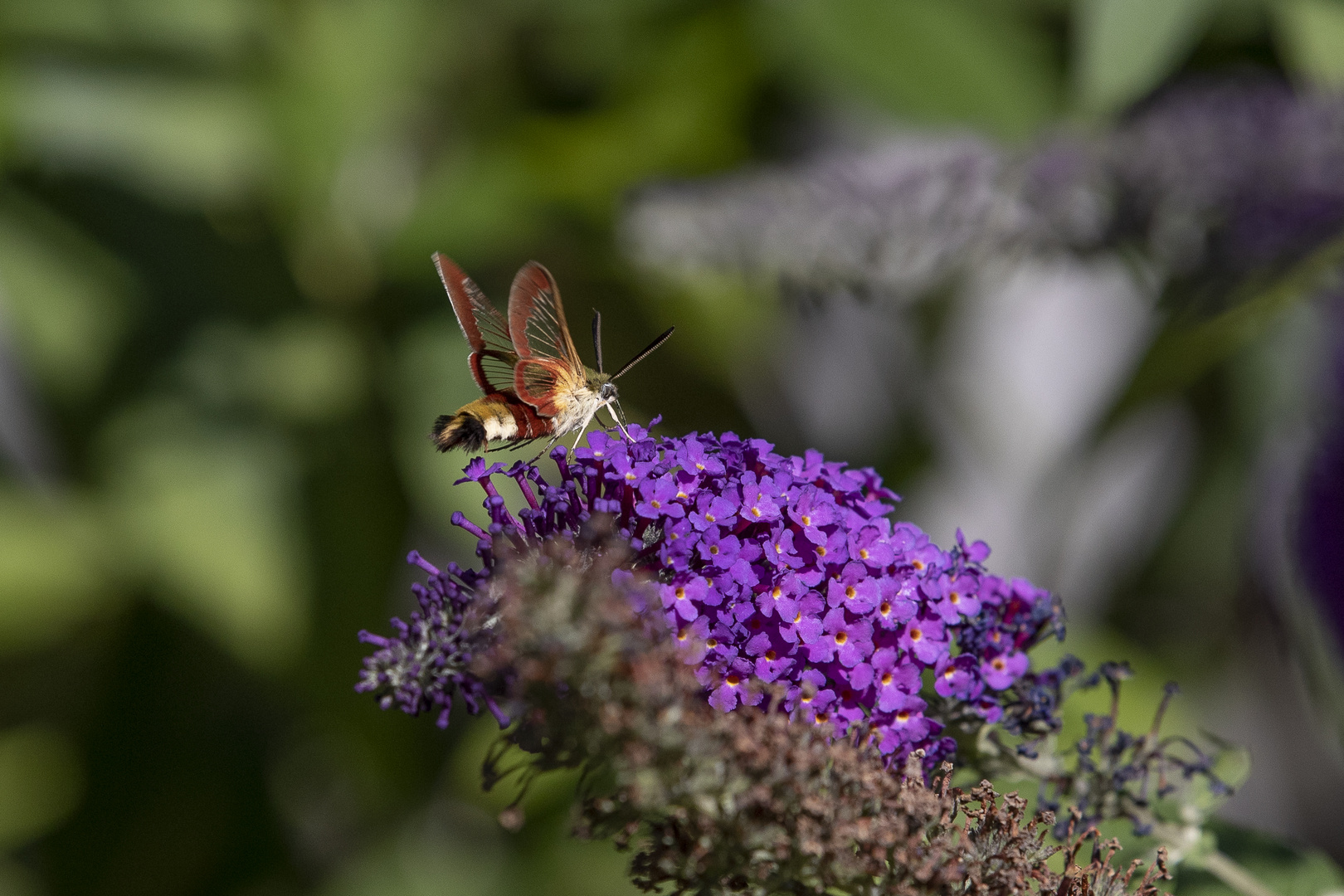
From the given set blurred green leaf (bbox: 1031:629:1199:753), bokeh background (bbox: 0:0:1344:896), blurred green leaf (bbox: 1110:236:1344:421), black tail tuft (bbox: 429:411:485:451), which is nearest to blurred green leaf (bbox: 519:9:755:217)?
bokeh background (bbox: 0:0:1344:896)

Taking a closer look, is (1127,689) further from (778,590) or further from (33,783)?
(33,783)

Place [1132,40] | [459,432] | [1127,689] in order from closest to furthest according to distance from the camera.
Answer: [459,432]
[1132,40]
[1127,689]

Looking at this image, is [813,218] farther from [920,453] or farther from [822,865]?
[822,865]

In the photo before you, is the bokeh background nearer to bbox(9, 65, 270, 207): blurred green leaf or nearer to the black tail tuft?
bbox(9, 65, 270, 207): blurred green leaf

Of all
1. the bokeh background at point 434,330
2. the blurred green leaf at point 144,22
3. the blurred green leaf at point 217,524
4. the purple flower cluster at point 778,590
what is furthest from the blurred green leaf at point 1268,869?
the blurred green leaf at point 144,22

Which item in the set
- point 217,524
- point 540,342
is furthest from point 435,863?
point 540,342

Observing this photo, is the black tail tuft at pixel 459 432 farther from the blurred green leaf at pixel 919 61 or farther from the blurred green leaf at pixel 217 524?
the blurred green leaf at pixel 919 61

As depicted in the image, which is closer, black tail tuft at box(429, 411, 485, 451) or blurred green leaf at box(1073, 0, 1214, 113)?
black tail tuft at box(429, 411, 485, 451)
